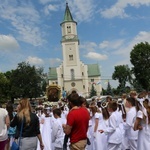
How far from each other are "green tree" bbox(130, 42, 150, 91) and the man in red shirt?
5813 cm

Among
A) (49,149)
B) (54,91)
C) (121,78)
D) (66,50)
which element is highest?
(66,50)

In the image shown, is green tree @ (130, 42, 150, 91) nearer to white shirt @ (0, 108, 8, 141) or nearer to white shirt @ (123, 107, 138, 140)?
white shirt @ (123, 107, 138, 140)

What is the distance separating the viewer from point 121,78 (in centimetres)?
10812

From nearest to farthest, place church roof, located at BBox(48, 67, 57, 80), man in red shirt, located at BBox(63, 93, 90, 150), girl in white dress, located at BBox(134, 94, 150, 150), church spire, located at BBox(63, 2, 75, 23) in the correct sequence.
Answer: man in red shirt, located at BBox(63, 93, 90, 150) → girl in white dress, located at BBox(134, 94, 150, 150) → church roof, located at BBox(48, 67, 57, 80) → church spire, located at BBox(63, 2, 75, 23)

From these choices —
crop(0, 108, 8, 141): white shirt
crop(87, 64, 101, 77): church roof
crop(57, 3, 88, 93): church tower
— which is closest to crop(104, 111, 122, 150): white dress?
crop(0, 108, 8, 141): white shirt

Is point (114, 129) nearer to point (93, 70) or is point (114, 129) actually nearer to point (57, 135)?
point (57, 135)

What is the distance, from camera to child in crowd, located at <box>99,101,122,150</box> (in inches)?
381

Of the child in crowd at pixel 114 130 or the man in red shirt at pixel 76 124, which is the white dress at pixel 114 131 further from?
the man in red shirt at pixel 76 124

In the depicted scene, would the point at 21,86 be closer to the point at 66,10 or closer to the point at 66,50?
the point at 66,50

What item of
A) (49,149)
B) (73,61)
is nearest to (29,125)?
(49,149)

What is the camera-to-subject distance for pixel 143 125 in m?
7.00

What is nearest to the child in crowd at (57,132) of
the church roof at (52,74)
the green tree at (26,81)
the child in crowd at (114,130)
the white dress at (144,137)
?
the child in crowd at (114,130)

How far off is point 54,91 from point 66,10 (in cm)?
4669

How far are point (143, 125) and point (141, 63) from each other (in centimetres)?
6035
